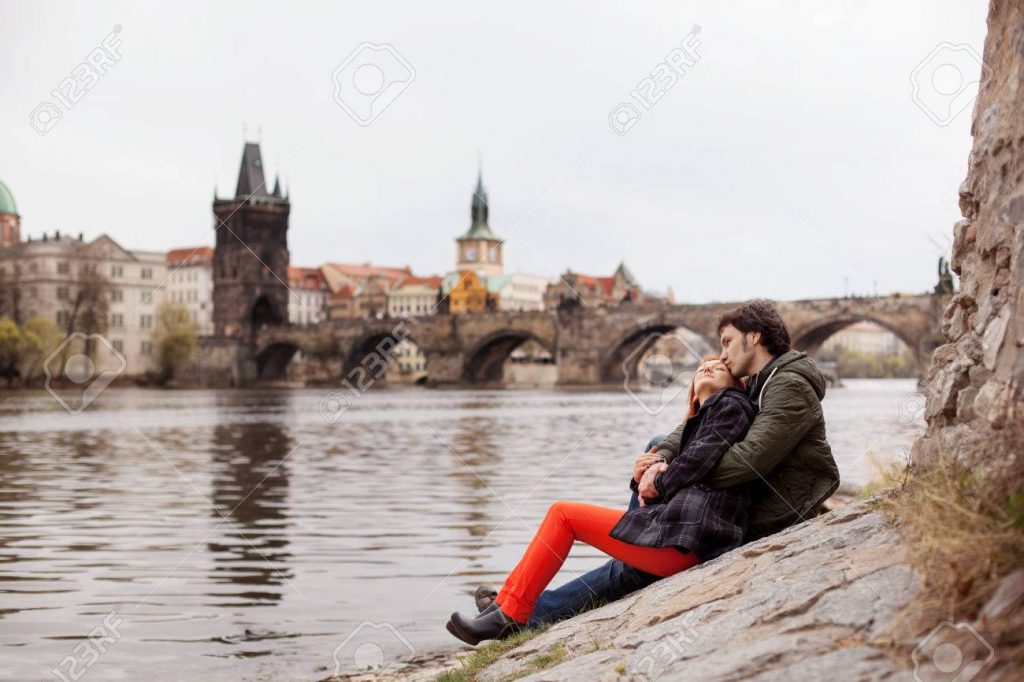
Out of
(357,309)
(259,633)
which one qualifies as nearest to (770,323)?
(259,633)

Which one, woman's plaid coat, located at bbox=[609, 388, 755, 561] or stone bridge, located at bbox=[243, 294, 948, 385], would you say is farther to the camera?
stone bridge, located at bbox=[243, 294, 948, 385]

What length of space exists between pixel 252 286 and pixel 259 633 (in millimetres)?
97209

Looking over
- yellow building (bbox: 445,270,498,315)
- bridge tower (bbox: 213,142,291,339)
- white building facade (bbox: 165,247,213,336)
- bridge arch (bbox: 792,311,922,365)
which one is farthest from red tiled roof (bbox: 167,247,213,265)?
bridge arch (bbox: 792,311,922,365)

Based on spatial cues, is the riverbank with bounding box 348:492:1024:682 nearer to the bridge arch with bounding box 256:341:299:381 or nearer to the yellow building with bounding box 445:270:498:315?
the bridge arch with bounding box 256:341:299:381

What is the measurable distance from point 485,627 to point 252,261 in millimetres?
100372

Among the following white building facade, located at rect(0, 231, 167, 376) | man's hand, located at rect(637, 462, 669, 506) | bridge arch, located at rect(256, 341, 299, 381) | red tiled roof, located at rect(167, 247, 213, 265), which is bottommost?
bridge arch, located at rect(256, 341, 299, 381)

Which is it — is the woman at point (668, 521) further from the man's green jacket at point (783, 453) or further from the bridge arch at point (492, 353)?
the bridge arch at point (492, 353)

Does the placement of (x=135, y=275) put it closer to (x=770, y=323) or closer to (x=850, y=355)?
(x=850, y=355)

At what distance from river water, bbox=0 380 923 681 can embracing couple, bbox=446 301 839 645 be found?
127 cm

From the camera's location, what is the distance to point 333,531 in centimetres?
982

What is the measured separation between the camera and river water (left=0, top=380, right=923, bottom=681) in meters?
5.89

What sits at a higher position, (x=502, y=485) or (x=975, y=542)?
(x=975, y=542)

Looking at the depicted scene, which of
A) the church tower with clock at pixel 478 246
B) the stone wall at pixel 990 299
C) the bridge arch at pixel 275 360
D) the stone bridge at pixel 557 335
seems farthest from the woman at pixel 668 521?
the church tower with clock at pixel 478 246

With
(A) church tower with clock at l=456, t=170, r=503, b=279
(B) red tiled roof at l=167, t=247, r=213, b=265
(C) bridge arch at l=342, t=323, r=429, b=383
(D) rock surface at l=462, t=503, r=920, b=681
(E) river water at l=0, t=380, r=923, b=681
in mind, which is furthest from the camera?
(A) church tower with clock at l=456, t=170, r=503, b=279
